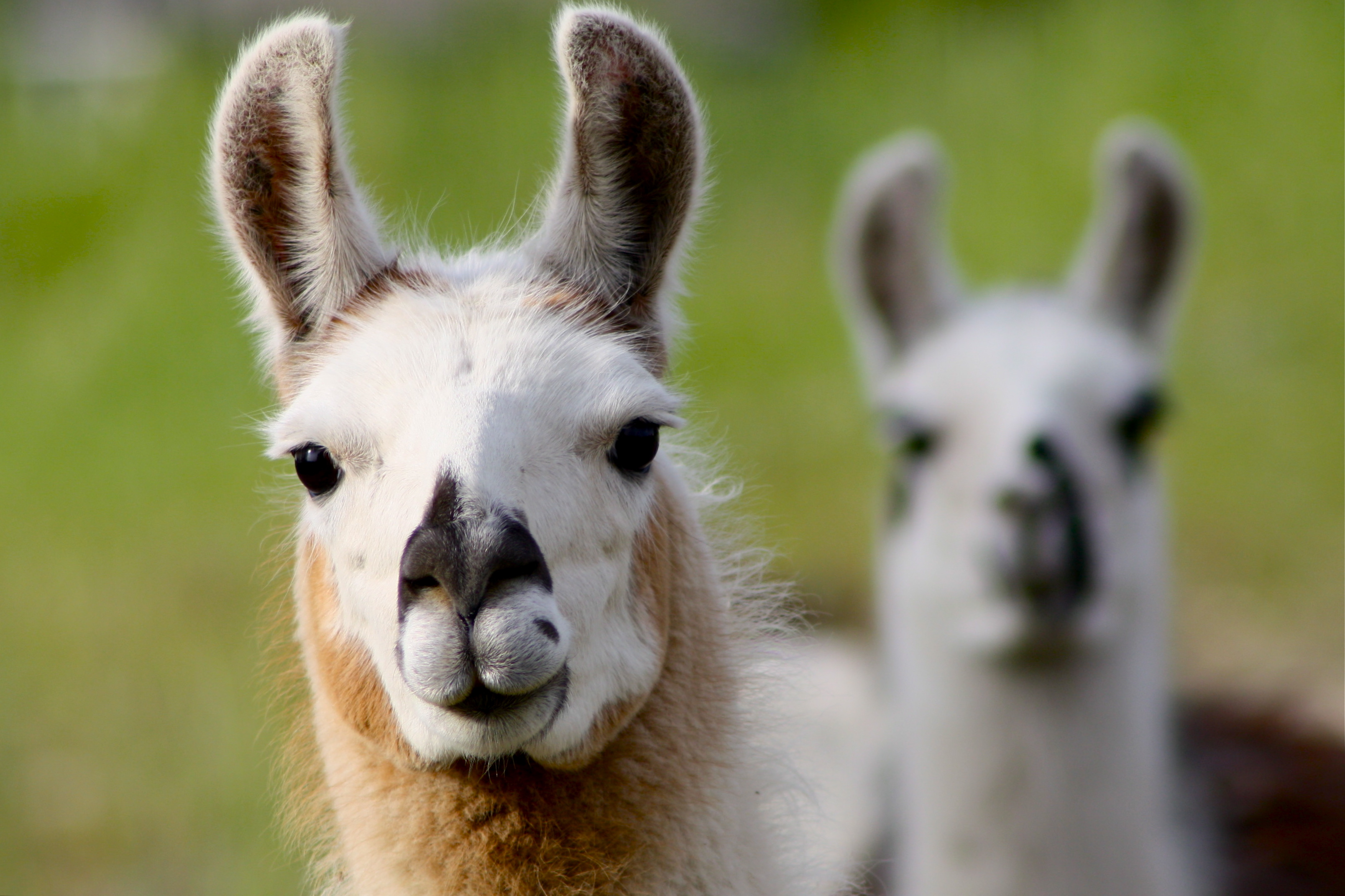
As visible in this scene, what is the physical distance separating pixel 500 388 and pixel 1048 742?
113 inches

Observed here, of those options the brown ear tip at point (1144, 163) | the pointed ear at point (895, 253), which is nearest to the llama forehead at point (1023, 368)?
the pointed ear at point (895, 253)

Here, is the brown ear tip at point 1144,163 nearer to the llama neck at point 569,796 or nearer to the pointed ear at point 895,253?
the pointed ear at point 895,253

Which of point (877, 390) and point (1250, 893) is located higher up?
point (877, 390)

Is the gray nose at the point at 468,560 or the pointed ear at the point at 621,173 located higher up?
the pointed ear at the point at 621,173

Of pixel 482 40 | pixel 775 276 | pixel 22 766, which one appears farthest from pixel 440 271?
pixel 482 40

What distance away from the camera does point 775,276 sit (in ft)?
34.7

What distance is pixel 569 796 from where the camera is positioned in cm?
198

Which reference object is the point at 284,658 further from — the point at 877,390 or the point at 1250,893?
the point at 1250,893

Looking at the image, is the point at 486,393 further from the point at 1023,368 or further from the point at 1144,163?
the point at 1144,163

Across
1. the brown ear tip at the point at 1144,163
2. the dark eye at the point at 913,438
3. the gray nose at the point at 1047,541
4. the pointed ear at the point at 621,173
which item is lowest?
the gray nose at the point at 1047,541

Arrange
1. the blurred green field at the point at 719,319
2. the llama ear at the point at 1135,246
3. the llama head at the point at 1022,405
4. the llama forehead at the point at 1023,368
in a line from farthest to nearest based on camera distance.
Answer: the blurred green field at the point at 719,319
the llama ear at the point at 1135,246
the llama forehead at the point at 1023,368
the llama head at the point at 1022,405

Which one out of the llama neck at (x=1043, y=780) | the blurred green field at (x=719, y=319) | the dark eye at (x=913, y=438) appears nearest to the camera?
the llama neck at (x=1043, y=780)

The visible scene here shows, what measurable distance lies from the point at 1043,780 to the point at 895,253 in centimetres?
211

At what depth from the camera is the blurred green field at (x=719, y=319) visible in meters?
6.86
